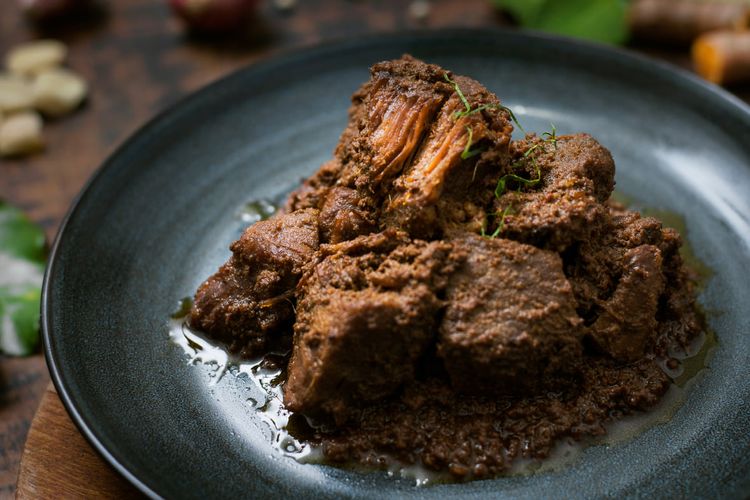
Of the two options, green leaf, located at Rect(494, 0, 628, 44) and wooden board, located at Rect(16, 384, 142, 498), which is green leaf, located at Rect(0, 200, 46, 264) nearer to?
wooden board, located at Rect(16, 384, 142, 498)

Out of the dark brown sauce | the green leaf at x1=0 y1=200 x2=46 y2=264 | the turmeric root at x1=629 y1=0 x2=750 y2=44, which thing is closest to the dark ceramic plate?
the dark brown sauce

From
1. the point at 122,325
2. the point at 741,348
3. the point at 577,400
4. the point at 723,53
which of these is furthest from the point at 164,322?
the point at 723,53

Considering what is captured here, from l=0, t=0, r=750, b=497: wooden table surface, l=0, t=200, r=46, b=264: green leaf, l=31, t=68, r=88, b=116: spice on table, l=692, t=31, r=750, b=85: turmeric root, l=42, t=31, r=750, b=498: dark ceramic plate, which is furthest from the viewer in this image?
l=31, t=68, r=88, b=116: spice on table

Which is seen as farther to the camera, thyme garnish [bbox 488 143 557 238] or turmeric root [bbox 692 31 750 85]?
turmeric root [bbox 692 31 750 85]

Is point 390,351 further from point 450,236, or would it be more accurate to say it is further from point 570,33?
point 570,33

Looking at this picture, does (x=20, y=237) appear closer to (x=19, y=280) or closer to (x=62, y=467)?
(x=19, y=280)

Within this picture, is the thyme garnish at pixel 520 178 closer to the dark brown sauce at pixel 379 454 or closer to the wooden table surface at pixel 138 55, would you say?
the dark brown sauce at pixel 379 454

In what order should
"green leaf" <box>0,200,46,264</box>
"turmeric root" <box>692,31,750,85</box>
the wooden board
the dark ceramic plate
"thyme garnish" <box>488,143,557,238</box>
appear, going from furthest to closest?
"turmeric root" <box>692,31,750,85</box>, "green leaf" <box>0,200,46,264</box>, "thyme garnish" <box>488,143,557,238</box>, the wooden board, the dark ceramic plate

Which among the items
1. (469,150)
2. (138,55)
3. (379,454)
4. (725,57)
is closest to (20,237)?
(138,55)
